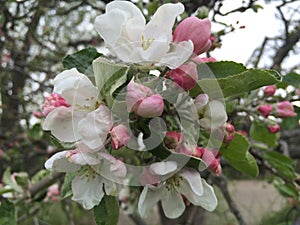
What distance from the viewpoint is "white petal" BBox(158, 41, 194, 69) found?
1.91ft

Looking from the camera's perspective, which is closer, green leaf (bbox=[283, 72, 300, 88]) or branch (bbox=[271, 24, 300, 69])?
green leaf (bbox=[283, 72, 300, 88])

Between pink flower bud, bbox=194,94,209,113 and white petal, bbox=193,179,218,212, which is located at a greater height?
pink flower bud, bbox=194,94,209,113

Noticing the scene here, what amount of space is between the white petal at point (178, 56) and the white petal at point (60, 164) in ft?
0.64

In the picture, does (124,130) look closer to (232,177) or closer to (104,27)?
(104,27)

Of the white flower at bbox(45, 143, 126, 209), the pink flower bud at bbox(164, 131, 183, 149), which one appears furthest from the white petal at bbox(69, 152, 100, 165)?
the pink flower bud at bbox(164, 131, 183, 149)

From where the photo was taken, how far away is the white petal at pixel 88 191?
63cm

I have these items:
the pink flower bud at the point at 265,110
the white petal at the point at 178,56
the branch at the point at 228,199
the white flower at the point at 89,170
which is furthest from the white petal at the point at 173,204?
the branch at the point at 228,199

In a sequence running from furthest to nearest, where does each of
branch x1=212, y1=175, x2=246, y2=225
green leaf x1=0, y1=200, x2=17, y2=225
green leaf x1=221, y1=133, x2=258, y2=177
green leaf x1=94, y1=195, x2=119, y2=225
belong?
branch x1=212, y1=175, x2=246, y2=225
green leaf x1=0, y1=200, x2=17, y2=225
green leaf x1=221, y1=133, x2=258, y2=177
green leaf x1=94, y1=195, x2=119, y2=225

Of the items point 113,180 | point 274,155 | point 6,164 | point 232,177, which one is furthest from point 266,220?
point 113,180

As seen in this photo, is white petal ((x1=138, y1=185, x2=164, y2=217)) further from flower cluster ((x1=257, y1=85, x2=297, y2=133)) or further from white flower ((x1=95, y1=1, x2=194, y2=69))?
flower cluster ((x1=257, y1=85, x2=297, y2=133))

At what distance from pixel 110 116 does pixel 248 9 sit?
1.09 metres

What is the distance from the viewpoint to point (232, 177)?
18.7 ft

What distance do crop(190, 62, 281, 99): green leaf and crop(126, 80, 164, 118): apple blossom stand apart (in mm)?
87

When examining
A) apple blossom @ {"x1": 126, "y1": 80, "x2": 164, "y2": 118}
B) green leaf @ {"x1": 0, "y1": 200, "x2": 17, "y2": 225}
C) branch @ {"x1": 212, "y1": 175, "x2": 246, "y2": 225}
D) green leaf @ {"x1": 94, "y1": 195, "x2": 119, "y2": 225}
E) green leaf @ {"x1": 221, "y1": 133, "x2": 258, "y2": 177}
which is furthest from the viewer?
branch @ {"x1": 212, "y1": 175, "x2": 246, "y2": 225}
